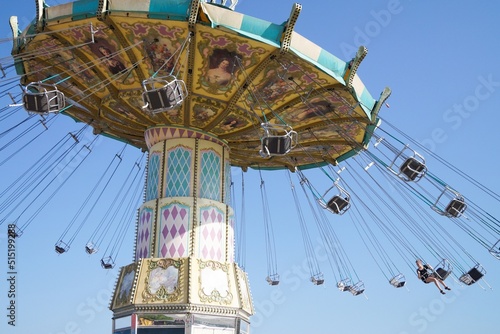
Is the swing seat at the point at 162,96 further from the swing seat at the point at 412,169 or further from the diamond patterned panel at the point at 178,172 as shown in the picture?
the swing seat at the point at 412,169

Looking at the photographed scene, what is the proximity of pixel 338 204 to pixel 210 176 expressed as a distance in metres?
2.96

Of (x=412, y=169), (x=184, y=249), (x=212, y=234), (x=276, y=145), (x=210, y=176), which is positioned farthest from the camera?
(x=210, y=176)

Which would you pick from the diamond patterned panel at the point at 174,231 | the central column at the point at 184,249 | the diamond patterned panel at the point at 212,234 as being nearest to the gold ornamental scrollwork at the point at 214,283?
the central column at the point at 184,249

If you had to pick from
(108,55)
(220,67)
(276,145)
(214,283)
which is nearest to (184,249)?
(214,283)

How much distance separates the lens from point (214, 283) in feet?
40.8

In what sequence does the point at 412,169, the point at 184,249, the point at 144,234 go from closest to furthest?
the point at 412,169 < the point at 184,249 < the point at 144,234

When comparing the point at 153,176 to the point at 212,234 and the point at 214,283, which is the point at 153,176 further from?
the point at 214,283

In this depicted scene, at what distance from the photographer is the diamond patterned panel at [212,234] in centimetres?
1295

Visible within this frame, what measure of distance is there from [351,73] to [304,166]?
212 inches

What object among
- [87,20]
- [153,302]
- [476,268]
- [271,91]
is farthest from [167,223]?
[476,268]

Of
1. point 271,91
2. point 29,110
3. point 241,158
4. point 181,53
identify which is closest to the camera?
point 29,110

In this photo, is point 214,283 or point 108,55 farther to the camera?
point 214,283

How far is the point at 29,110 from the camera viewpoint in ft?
34.1

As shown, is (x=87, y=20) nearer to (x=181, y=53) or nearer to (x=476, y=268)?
(x=181, y=53)
